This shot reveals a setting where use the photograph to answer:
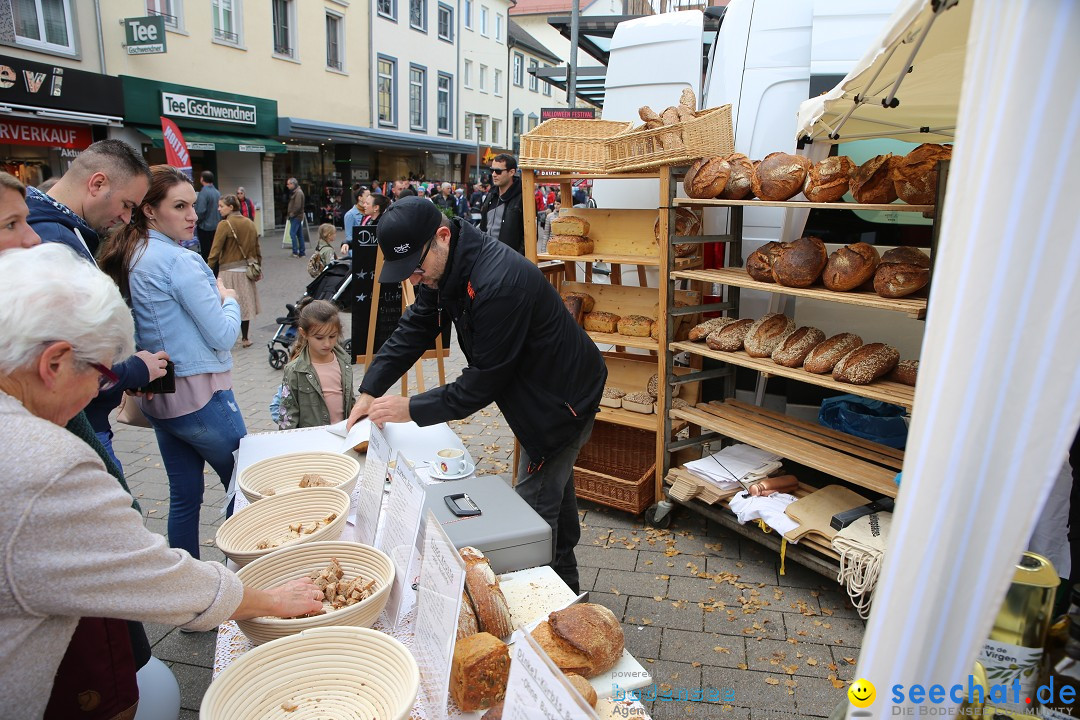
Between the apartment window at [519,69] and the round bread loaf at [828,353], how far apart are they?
36998 millimetres

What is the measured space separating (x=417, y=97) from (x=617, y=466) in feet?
84.6

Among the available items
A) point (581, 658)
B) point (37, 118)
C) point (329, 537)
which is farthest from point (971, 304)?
point (37, 118)

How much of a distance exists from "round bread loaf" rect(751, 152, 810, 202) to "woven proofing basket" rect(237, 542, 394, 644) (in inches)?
111

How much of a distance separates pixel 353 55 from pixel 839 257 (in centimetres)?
2256

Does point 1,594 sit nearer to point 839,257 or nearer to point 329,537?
point 329,537

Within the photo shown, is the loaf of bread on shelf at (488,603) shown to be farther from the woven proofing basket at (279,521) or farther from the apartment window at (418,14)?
the apartment window at (418,14)

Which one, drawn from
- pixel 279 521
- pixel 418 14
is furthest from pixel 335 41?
pixel 279 521

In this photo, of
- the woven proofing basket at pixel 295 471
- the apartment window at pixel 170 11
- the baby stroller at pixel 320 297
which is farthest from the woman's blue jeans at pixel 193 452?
the apartment window at pixel 170 11

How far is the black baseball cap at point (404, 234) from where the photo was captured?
2.45 m

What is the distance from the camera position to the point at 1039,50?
2.45ft

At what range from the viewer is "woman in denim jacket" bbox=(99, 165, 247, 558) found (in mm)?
2721

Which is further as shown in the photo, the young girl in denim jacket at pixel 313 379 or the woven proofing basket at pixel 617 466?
the woven proofing basket at pixel 617 466

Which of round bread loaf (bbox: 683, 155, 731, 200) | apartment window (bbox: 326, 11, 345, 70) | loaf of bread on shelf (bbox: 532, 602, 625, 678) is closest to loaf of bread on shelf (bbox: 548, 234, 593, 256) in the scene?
round bread loaf (bbox: 683, 155, 731, 200)

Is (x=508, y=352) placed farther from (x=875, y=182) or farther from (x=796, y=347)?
(x=875, y=182)
